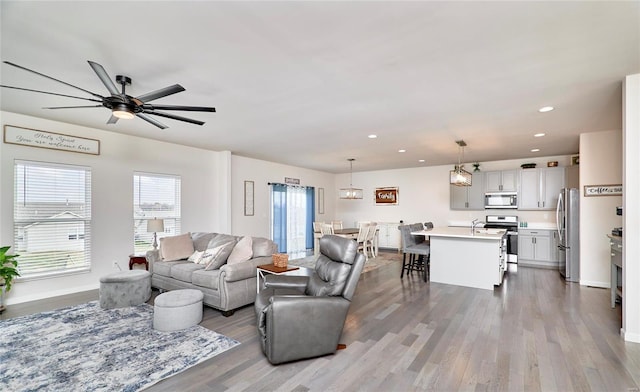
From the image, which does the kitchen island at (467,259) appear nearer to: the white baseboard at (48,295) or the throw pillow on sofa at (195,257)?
the throw pillow on sofa at (195,257)

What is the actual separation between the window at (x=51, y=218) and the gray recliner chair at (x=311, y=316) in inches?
147

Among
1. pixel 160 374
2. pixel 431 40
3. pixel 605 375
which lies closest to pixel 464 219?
pixel 605 375

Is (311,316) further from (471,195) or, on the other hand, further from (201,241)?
(471,195)

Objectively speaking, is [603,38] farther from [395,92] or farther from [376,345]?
[376,345]

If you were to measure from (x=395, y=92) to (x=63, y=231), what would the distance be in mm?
5350

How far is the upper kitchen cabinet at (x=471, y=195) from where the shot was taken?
7566mm

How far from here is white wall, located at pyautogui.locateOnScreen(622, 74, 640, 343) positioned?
2.93 meters

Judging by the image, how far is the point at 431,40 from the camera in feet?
7.31

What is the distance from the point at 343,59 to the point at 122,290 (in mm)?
4038

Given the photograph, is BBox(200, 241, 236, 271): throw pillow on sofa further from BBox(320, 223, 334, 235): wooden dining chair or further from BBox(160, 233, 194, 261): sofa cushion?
BBox(320, 223, 334, 235): wooden dining chair

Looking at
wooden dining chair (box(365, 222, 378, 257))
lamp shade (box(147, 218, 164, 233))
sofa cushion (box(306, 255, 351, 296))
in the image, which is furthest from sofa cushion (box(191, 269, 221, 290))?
wooden dining chair (box(365, 222, 378, 257))

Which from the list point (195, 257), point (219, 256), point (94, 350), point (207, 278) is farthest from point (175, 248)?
point (94, 350)

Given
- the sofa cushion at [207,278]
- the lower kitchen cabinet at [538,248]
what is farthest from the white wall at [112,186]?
the lower kitchen cabinet at [538,248]

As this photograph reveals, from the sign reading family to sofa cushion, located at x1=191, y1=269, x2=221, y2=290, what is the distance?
2901mm
